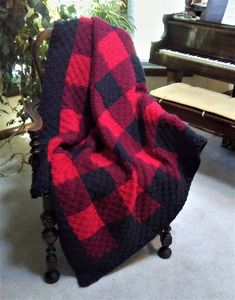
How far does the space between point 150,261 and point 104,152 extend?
568 millimetres

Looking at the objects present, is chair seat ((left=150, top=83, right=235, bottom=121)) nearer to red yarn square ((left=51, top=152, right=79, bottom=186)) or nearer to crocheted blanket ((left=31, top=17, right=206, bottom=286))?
crocheted blanket ((left=31, top=17, right=206, bottom=286))

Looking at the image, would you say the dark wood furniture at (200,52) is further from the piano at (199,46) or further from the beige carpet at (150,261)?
the beige carpet at (150,261)

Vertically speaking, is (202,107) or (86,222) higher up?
(202,107)

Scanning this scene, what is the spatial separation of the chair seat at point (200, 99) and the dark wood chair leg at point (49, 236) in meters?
1.12

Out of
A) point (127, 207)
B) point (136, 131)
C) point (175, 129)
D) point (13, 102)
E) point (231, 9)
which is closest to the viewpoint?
point (127, 207)

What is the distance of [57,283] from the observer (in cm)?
153

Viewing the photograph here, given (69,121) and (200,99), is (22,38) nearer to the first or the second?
(69,121)

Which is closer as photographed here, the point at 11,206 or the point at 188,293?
the point at 188,293

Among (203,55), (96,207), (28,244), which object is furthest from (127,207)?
(203,55)

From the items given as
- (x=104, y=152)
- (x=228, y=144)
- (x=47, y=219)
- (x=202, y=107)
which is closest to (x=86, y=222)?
(x=47, y=219)

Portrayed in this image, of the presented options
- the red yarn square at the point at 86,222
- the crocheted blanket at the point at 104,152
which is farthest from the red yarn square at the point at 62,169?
the red yarn square at the point at 86,222

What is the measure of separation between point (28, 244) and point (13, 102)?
1.41 meters

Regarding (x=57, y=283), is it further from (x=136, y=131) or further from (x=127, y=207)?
(x=136, y=131)

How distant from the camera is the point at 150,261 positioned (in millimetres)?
1666
